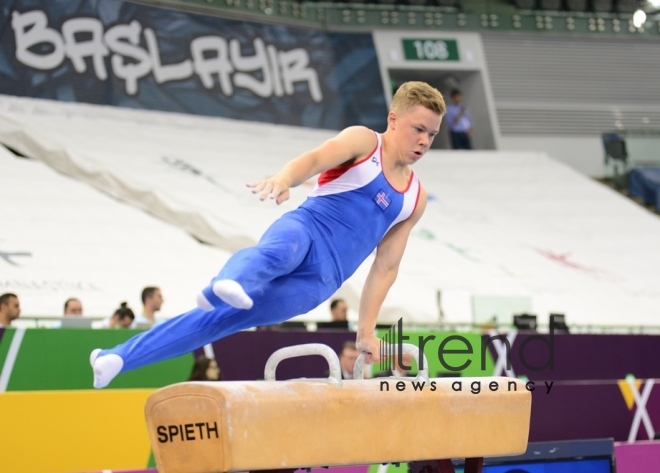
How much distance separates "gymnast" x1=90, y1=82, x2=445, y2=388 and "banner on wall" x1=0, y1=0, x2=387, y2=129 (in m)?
9.89

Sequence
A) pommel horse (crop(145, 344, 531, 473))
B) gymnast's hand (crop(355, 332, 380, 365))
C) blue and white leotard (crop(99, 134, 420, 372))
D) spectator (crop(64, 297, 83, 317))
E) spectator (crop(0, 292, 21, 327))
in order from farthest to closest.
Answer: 1. spectator (crop(64, 297, 83, 317))
2. spectator (crop(0, 292, 21, 327))
3. gymnast's hand (crop(355, 332, 380, 365))
4. blue and white leotard (crop(99, 134, 420, 372))
5. pommel horse (crop(145, 344, 531, 473))

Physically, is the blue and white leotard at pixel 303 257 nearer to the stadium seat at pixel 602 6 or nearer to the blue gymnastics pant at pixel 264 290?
the blue gymnastics pant at pixel 264 290

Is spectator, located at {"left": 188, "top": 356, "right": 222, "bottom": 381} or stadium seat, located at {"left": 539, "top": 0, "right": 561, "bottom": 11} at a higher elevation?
stadium seat, located at {"left": 539, "top": 0, "right": 561, "bottom": 11}

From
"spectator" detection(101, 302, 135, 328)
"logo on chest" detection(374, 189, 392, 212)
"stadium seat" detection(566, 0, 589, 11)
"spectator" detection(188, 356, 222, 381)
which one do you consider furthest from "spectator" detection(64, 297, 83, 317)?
"stadium seat" detection(566, 0, 589, 11)

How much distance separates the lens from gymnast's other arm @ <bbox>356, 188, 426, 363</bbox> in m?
4.60

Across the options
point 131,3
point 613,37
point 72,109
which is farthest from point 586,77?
point 72,109

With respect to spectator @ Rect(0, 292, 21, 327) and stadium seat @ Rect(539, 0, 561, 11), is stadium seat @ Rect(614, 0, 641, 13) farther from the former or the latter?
spectator @ Rect(0, 292, 21, 327)

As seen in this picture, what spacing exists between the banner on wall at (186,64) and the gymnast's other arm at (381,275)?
9.81 meters

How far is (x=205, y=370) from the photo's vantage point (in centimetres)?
666

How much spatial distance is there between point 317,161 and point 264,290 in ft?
1.84

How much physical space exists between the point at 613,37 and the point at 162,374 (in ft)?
46.7

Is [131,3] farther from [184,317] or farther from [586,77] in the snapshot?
[184,317]

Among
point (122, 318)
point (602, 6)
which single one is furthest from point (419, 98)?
point (602, 6)

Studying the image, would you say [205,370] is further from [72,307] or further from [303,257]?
[303,257]
